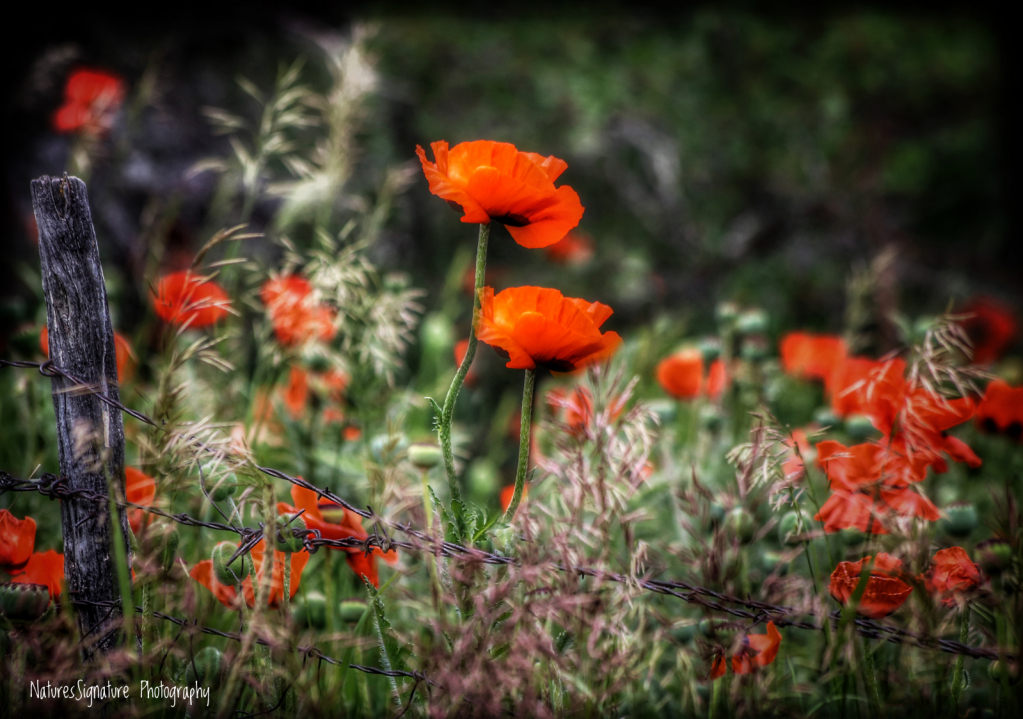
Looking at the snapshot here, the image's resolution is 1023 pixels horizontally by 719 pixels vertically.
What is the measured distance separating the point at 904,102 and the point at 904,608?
3.37 metres

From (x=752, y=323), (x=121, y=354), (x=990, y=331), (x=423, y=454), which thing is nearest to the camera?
(x=423, y=454)

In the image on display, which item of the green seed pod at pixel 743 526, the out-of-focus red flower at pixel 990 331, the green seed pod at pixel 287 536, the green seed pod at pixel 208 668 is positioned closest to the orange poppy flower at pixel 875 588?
the green seed pod at pixel 743 526

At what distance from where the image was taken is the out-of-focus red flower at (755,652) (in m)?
0.80

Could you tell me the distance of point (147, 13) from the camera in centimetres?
289

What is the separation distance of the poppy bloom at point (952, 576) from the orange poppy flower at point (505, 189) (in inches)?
24.8

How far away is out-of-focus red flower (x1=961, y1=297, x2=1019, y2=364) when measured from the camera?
7.65 ft

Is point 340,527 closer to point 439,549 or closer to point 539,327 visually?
point 439,549

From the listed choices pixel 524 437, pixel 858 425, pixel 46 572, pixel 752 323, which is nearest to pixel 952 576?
pixel 524 437

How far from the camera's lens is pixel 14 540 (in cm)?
86

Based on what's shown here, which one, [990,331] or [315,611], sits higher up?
[990,331]

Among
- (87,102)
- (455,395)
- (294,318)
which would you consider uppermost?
(87,102)

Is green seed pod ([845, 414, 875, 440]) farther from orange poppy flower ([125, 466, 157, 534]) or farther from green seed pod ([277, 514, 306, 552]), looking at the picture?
orange poppy flower ([125, 466, 157, 534])

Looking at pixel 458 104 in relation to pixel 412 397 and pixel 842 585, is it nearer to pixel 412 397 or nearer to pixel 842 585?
pixel 412 397

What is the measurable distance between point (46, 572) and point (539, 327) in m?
0.77
